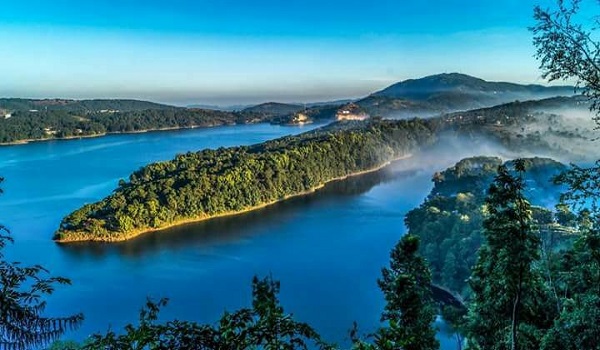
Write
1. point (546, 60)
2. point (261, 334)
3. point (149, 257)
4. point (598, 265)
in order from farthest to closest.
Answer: point (149, 257) → point (598, 265) → point (546, 60) → point (261, 334)

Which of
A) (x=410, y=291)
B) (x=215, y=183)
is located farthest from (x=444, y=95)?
(x=410, y=291)

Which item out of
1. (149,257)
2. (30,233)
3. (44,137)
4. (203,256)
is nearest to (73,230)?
(30,233)

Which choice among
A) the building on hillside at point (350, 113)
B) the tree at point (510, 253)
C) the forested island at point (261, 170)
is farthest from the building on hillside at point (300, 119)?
the tree at point (510, 253)

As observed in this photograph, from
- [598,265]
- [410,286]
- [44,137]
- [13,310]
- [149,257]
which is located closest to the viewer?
[13,310]

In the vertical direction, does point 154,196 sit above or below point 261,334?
below

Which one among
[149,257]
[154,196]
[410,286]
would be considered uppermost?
[410,286]

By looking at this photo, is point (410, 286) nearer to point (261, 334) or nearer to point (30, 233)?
point (261, 334)

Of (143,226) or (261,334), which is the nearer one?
(261,334)

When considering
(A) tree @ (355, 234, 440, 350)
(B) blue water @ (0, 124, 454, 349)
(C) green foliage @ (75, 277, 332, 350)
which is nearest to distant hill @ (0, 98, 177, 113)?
(B) blue water @ (0, 124, 454, 349)
